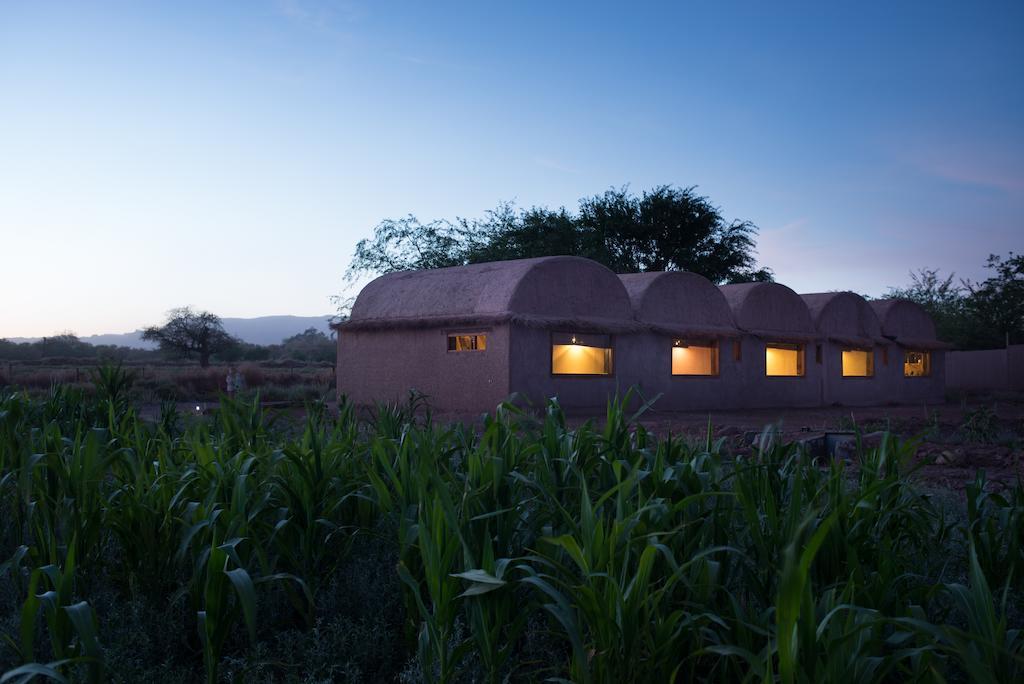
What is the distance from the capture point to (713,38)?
1193 centimetres

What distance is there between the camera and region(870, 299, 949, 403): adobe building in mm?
24234

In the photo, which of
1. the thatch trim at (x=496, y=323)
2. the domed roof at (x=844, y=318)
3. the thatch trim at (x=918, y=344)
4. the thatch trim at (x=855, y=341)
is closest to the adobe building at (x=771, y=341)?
the domed roof at (x=844, y=318)

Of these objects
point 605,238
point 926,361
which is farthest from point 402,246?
point 926,361

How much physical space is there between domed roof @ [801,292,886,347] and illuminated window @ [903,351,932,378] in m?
2.65

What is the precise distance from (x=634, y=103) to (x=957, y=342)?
32.7 m

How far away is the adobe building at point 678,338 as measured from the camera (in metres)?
17.5

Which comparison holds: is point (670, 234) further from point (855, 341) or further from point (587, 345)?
point (587, 345)

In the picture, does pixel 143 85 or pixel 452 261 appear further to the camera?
pixel 452 261

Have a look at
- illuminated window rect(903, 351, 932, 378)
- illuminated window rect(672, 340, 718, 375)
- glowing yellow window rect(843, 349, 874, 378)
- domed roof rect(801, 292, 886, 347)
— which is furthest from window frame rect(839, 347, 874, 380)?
illuminated window rect(672, 340, 718, 375)

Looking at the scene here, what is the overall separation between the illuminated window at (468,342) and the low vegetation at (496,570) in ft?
38.6

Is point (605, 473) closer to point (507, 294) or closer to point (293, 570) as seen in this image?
point (293, 570)

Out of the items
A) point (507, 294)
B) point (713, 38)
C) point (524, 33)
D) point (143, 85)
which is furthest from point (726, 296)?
point (143, 85)

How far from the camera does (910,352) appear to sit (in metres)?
26.1

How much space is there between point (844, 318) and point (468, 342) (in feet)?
40.8
